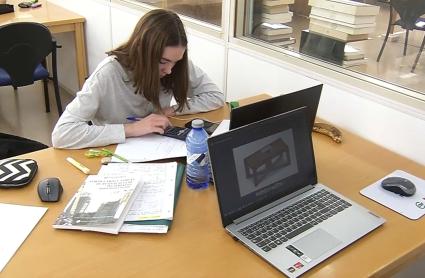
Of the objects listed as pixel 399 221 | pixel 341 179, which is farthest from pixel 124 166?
pixel 399 221

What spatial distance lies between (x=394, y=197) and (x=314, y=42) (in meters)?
0.85

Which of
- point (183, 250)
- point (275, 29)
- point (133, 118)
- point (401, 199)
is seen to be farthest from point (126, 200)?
point (275, 29)

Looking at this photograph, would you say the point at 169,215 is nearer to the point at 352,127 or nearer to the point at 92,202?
the point at 92,202

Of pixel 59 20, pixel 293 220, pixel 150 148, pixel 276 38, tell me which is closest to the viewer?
pixel 293 220

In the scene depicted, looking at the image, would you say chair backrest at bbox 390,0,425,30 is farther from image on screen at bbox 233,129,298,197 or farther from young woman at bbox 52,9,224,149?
image on screen at bbox 233,129,298,197

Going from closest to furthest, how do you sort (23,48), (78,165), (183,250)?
(183,250) → (78,165) → (23,48)

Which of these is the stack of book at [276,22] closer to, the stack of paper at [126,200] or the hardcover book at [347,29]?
the hardcover book at [347,29]

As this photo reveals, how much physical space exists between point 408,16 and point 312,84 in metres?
0.82

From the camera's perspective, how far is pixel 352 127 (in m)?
1.77

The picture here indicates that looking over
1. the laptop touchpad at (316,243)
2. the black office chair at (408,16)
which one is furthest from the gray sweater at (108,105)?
the black office chair at (408,16)

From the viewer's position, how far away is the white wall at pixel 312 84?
1603mm

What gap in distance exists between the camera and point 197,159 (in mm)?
1307

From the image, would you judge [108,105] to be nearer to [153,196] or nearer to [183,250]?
[153,196]

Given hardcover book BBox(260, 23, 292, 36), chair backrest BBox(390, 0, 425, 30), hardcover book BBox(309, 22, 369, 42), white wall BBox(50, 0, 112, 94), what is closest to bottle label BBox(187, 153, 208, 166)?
hardcover book BBox(309, 22, 369, 42)
